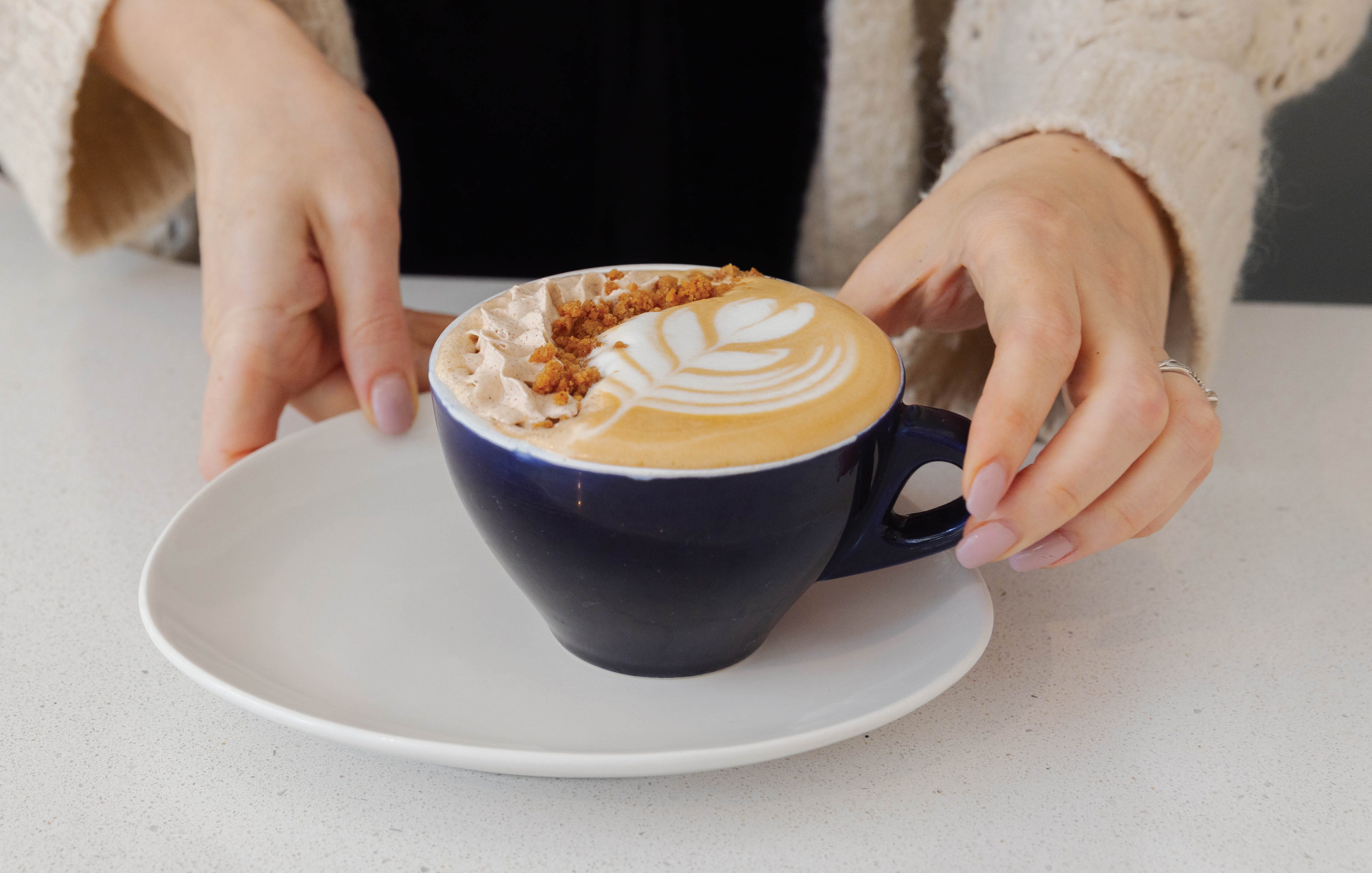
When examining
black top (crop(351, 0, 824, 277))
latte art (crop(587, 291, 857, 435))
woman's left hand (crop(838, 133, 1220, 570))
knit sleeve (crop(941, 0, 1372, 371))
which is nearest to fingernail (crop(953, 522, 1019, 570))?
woman's left hand (crop(838, 133, 1220, 570))

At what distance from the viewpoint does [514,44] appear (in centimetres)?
105

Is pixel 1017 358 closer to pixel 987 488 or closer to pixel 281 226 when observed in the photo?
pixel 987 488

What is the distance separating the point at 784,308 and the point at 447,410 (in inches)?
7.6

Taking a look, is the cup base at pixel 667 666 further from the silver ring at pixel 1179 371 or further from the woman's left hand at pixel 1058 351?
the silver ring at pixel 1179 371

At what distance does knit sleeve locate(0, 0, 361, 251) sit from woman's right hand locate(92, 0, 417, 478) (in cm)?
8

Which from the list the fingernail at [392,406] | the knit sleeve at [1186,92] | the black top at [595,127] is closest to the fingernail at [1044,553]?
the knit sleeve at [1186,92]

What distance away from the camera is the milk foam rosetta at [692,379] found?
41 centimetres

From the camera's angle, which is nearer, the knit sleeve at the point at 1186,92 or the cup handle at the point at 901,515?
the cup handle at the point at 901,515

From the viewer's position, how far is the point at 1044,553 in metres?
0.53

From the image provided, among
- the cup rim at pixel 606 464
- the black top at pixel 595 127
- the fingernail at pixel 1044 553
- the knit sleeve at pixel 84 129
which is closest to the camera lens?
the cup rim at pixel 606 464

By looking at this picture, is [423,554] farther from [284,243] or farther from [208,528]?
[284,243]

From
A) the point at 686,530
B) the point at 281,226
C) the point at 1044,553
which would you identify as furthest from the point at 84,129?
the point at 1044,553

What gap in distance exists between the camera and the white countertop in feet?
1.42

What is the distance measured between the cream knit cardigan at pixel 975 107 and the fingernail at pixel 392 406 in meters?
0.40
